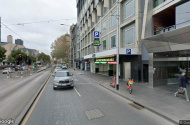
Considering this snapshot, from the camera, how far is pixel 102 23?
78.1ft

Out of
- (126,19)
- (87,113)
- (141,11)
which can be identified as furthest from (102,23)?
(87,113)

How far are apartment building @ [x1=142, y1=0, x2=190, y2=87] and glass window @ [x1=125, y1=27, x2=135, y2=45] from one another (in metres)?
2.62

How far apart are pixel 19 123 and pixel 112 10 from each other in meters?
18.9

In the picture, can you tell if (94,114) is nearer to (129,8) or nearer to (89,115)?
(89,115)

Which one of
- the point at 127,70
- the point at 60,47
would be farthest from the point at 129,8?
the point at 60,47

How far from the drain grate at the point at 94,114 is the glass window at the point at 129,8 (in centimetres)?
1258

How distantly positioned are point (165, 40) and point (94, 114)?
8264 millimetres

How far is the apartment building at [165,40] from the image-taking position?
8.96 m

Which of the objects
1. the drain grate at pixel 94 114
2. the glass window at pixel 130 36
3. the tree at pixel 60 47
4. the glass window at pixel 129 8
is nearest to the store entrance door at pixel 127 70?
the glass window at pixel 130 36

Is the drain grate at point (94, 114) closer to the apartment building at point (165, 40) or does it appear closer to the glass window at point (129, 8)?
the apartment building at point (165, 40)

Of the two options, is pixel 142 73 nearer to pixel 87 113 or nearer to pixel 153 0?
pixel 153 0

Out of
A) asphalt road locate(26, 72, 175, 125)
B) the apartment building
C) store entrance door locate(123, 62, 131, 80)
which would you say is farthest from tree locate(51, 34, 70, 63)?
asphalt road locate(26, 72, 175, 125)

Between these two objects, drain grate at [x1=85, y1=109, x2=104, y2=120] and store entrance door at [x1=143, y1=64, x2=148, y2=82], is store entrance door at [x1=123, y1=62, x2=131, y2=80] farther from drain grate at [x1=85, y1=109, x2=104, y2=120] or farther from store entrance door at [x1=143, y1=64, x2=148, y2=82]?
drain grate at [x1=85, y1=109, x2=104, y2=120]

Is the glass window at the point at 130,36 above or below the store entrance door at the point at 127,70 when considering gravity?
above
